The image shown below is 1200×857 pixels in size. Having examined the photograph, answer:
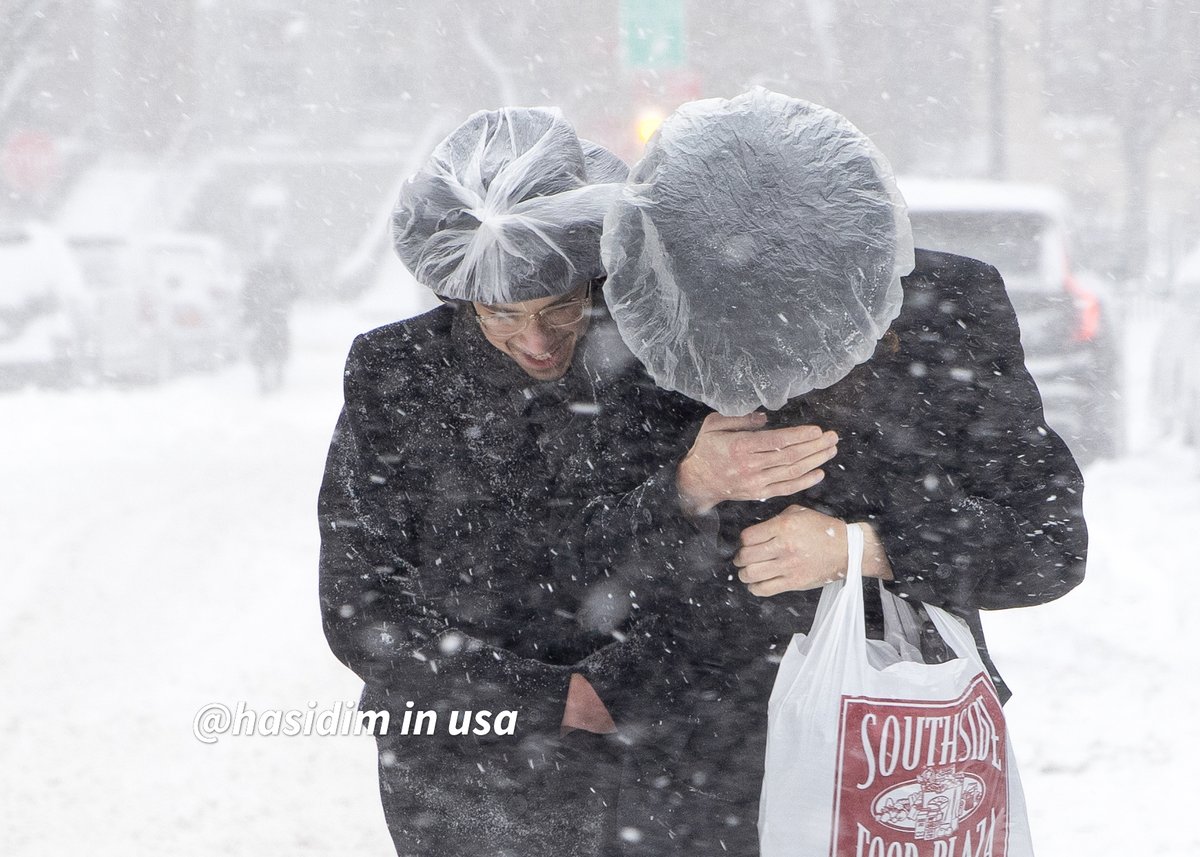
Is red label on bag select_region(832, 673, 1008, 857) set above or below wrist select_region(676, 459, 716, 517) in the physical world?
below

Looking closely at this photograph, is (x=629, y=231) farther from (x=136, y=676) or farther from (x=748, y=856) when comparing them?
(x=136, y=676)

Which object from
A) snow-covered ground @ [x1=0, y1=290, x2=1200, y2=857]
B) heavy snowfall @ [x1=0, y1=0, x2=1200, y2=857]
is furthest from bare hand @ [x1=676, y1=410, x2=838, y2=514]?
snow-covered ground @ [x1=0, y1=290, x2=1200, y2=857]

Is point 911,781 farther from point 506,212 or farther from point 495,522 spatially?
point 506,212

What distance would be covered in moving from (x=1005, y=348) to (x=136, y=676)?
3.73m

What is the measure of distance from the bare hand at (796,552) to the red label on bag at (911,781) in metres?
0.15

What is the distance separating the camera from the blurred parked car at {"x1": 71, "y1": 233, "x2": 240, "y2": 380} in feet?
40.6

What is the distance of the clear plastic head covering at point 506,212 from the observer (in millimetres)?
1511

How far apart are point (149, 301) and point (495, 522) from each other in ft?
39.4

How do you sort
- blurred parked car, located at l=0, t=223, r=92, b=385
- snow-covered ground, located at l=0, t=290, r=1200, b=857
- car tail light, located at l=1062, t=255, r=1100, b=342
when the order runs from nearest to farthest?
1. snow-covered ground, located at l=0, t=290, r=1200, b=857
2. car tail light, located at l=1062, t=255, r=1100, b=342
3. blurred parked car, located at l=0, t=223, r=92, b=385

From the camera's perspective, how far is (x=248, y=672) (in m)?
4.47

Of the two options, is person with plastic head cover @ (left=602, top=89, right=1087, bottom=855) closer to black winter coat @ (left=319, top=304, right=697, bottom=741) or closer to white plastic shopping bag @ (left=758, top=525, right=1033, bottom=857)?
white plastic shopping bag @ (left=758, top=525, right=1033, bottom=857)

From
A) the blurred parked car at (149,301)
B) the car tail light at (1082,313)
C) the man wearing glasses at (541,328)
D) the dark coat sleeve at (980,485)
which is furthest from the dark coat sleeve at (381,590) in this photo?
the blurred parked car at (149,301)

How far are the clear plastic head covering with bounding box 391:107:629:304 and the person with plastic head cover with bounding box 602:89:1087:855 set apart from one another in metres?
0.16

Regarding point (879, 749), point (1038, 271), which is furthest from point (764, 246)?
point (1038, 271)
